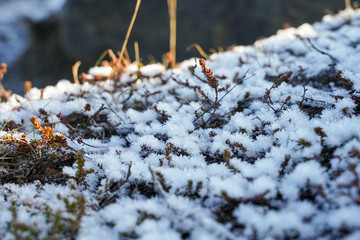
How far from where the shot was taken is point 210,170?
1413 millimetres

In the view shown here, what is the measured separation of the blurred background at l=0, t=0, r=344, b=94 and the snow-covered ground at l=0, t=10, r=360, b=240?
4723 millimetres

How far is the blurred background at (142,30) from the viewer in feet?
21.5

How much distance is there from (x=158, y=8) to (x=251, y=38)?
2.42 meters

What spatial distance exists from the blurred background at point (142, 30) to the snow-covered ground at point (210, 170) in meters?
4.72

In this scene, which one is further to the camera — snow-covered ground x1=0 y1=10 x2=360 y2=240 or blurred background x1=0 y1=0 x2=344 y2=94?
blurred background x1=0 y1=0 x2=344 y2=94

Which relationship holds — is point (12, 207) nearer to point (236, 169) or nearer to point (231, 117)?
point (236, 169)

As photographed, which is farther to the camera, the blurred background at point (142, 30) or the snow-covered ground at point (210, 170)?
the blurred background at point (142, 30)

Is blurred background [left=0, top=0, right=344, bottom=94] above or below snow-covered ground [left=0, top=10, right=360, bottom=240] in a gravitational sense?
above

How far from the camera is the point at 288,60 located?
2.68 metres

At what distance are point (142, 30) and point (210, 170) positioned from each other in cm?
633

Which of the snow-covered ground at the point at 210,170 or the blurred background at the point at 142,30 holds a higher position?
the blurred background at the point at 142,30

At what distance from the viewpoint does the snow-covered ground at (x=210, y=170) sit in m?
1.13

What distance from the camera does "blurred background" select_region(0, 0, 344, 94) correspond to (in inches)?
259

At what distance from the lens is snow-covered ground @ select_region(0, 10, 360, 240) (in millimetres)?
1131
